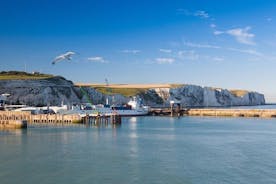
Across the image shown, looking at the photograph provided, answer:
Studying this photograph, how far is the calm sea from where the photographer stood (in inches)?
998

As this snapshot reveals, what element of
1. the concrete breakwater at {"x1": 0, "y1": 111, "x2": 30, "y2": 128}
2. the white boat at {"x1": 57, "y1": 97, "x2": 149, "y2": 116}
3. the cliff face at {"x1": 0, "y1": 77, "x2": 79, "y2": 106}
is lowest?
the concrete breakwater at {"x1": 0, "y1": 111, "x2": 30, "y2": 128}

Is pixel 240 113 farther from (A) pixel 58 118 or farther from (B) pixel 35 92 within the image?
(B) pixel 35 92

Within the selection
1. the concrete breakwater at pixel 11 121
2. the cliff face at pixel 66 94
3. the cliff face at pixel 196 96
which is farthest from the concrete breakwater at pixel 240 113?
the cliff face at pixel 196 96

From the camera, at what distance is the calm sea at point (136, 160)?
25.3 metres

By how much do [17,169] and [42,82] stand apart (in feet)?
287

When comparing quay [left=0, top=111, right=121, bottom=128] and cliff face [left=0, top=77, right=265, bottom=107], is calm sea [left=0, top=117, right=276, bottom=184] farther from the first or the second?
cliff face [left=0, top=77, right=265, bottom=107]

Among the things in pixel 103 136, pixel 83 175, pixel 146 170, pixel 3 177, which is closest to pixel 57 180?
pixel 83 175

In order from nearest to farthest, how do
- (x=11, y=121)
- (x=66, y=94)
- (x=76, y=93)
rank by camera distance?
1. (x=11, y=121)
2. (x=66, y=94)
3. (x=76, y=93)

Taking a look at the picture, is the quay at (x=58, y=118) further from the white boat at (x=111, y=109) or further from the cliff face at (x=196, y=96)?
the cliff face at (x=196, y=96)

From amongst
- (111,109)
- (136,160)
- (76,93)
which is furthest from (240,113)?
(136,160)

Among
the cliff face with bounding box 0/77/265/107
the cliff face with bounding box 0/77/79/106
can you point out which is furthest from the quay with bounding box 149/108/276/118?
the cliff face with bounding box 0/77/265/107

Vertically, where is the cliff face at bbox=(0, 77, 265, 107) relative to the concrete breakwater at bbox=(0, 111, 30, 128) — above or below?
above

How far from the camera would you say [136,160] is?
103ft

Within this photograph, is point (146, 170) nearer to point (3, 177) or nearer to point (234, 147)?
point (3, 177)
